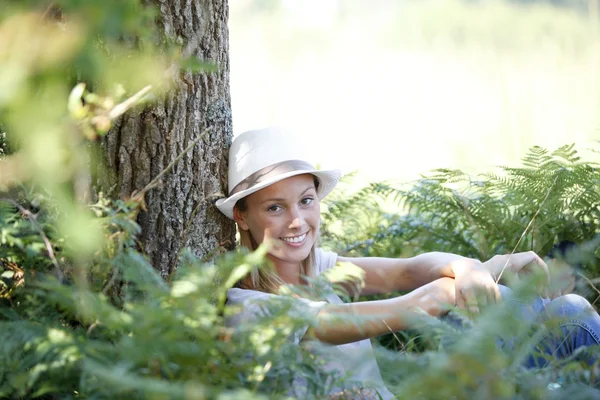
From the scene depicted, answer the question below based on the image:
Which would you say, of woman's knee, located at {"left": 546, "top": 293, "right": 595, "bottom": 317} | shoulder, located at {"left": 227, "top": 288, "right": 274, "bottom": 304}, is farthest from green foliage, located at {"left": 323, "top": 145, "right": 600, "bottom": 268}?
shoulder, located at {"left": 227, "top": 288, "right": 274, "bottom": 304}

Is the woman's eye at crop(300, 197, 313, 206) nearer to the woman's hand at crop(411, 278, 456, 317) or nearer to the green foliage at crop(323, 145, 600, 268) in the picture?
the woman's hand at crop(411, 278, 456, 317)

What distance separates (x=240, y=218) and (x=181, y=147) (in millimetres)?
462

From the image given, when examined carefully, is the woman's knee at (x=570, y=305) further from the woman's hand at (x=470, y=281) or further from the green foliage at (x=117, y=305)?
the green foliage at (x=117, y=305)

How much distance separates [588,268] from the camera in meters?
3.33

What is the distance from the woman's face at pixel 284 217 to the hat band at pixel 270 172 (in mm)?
59

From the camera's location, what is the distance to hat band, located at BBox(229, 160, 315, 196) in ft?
8.89

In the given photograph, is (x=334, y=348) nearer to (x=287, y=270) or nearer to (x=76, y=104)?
(x=76, y=104)

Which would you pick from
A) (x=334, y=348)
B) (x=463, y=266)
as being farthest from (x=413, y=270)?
(x=334, y=348)

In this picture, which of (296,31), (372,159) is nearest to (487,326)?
(372,159)

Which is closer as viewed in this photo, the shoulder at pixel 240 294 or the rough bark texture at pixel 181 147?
the rough bark texture at pixel 181 147

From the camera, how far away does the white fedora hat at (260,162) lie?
2707 millimetres

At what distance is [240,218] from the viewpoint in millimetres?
2867

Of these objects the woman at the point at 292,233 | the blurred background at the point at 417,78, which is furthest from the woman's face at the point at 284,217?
the blurred background at the point at 417,78

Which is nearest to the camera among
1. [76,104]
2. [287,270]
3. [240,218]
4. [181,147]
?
[76,104]
